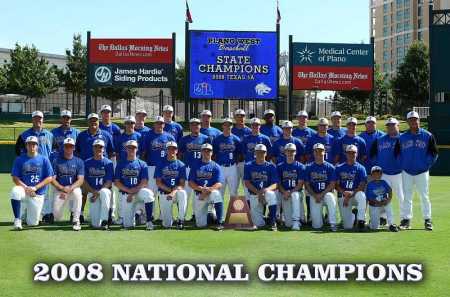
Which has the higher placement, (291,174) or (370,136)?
(370,136)

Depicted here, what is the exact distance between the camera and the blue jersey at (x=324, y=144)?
11461 mm

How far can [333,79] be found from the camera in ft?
91.9

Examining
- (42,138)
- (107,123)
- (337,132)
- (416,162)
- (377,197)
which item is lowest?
(377,197)

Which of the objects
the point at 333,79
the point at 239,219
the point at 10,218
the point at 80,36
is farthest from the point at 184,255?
the point at 80,36

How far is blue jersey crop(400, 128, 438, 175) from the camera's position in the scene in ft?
34.7

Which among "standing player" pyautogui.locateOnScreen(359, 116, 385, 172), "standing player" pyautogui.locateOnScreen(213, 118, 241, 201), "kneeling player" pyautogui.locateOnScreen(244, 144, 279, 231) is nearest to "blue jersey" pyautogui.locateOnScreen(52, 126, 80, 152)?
"standing player" pyautogui.locateOnScreen(213, 118, 241, 201)

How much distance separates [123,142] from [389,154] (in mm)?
4755

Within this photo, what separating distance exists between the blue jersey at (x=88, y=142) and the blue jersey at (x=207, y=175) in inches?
72.6

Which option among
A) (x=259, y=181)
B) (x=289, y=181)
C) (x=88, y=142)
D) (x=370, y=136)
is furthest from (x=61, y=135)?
(x=370, y=136)

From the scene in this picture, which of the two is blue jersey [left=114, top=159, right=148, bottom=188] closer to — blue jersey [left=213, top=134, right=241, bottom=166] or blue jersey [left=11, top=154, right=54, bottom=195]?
blue jersey [left=11, top=154, right=54, bottom=195]

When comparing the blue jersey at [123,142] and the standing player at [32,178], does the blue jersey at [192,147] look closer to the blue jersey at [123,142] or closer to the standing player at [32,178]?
the blue jersey at [123,142]

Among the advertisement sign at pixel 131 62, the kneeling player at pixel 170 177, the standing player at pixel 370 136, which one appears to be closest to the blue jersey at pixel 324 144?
the standing player at pixel 370 136

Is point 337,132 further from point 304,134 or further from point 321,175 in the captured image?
point 321,175

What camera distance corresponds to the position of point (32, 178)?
34.7 ft
